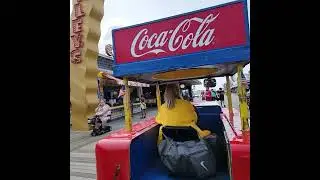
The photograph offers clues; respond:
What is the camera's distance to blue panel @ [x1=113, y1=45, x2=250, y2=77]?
261 cm

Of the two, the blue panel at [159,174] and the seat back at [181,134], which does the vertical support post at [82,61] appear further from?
the seat back at [181,134]

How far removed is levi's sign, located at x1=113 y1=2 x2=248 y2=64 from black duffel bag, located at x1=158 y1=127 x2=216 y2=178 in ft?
3.80

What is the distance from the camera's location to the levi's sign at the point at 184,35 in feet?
8.63

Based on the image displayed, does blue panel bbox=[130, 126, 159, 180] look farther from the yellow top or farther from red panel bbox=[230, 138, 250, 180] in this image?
red panel bbox=[230, 138, 250, 180]

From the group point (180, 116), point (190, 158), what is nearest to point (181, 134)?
point (180, 116)

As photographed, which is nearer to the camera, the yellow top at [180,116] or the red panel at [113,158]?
the red panel at [113,158]

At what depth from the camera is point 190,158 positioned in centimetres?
326

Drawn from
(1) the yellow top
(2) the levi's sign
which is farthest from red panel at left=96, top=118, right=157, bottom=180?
(2) the levi's sign

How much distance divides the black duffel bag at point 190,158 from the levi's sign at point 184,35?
3.80ft

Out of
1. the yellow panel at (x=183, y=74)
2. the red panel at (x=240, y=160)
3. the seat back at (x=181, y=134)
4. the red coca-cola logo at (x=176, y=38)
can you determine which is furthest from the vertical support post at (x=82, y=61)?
the red panel at (x=240, y=160)

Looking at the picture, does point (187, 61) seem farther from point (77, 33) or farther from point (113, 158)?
point (77, 33)
